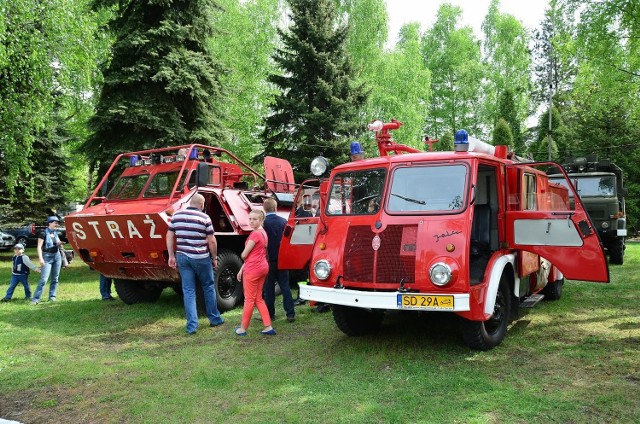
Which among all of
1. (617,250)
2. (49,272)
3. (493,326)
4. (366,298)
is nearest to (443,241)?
(366,298)

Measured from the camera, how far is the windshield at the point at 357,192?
6254 millimetres

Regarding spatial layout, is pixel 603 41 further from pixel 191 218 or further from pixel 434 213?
pixel 191 218

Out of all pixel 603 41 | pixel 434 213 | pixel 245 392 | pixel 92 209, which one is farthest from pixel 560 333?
pixel 92 209

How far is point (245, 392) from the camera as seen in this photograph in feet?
16.2

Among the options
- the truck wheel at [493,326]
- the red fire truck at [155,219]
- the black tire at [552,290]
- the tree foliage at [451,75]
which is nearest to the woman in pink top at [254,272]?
the red fire truck at [155,219]

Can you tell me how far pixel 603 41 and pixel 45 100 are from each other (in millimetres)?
13876

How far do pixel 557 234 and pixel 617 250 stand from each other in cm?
834

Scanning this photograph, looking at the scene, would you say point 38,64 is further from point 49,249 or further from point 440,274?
point 440,274

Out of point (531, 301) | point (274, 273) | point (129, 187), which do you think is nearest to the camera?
point (531, 301)

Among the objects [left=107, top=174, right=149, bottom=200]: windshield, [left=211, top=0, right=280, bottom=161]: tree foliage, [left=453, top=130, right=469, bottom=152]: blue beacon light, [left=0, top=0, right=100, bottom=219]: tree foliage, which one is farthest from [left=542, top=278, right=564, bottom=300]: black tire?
[left=211, top=0, right=280, bottom=161]: tree foliage

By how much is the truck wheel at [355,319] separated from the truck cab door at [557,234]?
194cm

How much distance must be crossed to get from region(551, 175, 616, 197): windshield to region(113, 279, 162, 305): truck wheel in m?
10.5

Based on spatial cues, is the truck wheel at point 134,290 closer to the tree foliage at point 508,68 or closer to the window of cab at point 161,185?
the window of cab at point 161,185

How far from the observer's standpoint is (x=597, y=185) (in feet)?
44.5
